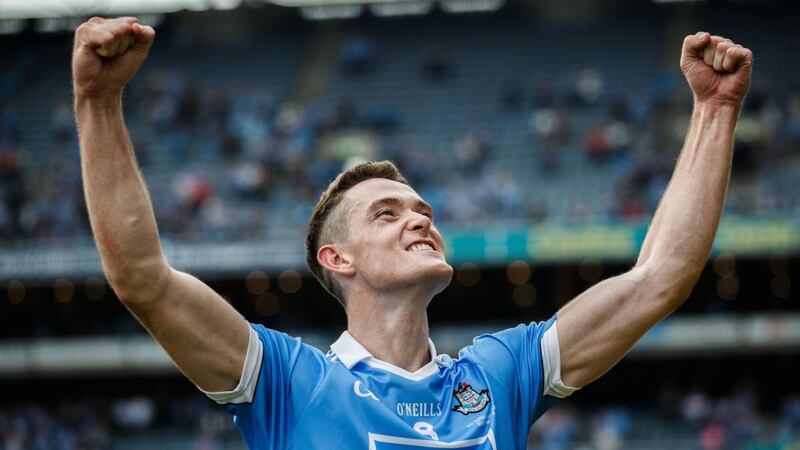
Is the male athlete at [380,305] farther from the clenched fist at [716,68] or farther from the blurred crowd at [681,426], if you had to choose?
the blurred crowd at [681,426]

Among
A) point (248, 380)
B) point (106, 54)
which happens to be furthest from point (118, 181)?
point (248, 380)

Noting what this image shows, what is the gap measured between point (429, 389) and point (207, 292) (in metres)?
0.86

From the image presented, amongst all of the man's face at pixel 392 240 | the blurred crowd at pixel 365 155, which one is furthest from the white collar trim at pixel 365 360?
the blurred crowd at pixel 365 155

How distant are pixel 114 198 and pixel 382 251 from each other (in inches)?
45.3

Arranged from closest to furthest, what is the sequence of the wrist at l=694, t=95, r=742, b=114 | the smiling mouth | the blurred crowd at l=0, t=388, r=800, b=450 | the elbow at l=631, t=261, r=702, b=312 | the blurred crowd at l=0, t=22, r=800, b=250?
the elbow at l=631, t=261, r=702, b=312 → the wrist at l=694, t=95, r=742, b=114 → the smiling mouth → the blurred crowd at l=0, t=388, r=800, b=450 → the blurred crowd at l=0, t=22, r=800, b=250

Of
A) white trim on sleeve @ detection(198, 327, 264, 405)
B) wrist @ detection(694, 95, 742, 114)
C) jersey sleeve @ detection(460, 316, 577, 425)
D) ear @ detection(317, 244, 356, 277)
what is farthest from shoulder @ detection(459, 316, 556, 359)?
wrist @ detection(694, 95, 742, 114)

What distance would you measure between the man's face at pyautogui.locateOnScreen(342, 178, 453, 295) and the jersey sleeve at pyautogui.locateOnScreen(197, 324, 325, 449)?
513 millimetres

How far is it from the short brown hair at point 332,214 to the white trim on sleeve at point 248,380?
0.69 m

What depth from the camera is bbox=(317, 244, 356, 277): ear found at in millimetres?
4207

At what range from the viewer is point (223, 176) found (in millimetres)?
28984

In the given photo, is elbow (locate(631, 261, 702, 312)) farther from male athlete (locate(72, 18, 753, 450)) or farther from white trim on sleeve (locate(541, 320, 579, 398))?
white trim on sleeve (locate(541, 320, 579, 398))

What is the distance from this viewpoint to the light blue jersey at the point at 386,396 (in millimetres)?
3648

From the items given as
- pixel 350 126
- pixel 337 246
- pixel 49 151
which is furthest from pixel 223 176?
pixel 337 246

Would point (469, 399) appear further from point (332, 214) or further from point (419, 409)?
point (332, 214)
